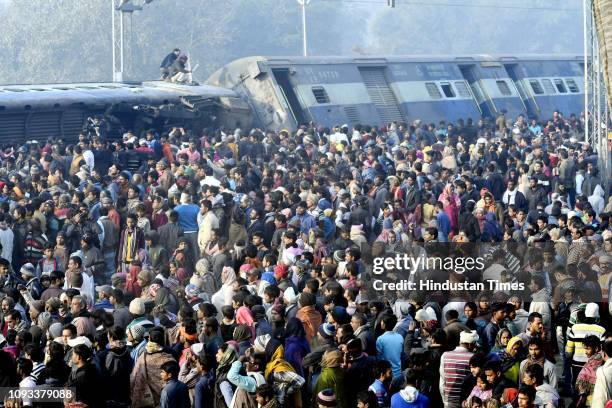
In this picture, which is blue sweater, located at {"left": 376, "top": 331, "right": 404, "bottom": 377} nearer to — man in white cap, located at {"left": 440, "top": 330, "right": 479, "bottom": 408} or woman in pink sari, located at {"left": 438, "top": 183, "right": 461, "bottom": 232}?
man in white cap, located at {"left": 440, "top": 330, "right": 479, "bottom": 408}

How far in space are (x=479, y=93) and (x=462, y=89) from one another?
2.16 ft

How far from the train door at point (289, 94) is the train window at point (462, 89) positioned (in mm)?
6170

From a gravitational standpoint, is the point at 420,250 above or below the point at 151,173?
below

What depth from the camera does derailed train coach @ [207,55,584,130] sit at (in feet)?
98.3

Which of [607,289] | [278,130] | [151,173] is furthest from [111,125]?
[607,289]

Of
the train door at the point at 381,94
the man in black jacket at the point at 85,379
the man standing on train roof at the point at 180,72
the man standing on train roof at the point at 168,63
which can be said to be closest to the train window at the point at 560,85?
the train door at the point at 381,94

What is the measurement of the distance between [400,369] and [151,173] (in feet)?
31.3

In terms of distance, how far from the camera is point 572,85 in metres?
38.7

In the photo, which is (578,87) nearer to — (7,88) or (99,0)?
(7,88)

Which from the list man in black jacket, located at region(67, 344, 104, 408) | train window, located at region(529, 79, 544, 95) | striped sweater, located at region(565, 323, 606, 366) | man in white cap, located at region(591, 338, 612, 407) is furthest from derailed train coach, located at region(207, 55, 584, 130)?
man in white cap, located at region(591, 338, 612, 407)

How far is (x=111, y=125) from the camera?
26.9 metres

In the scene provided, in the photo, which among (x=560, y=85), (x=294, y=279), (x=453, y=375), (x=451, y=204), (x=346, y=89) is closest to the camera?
(x=453, y=375)

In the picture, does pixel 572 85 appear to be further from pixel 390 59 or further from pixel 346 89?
pixel 346 89

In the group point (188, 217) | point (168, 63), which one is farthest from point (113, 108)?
point (188, 217)
